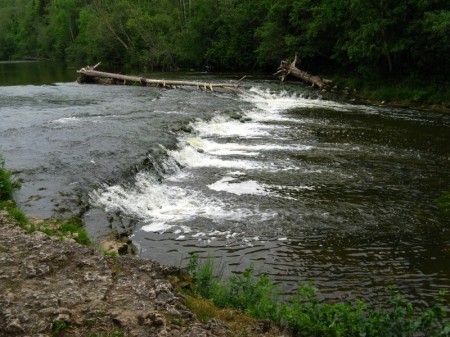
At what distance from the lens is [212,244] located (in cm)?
842

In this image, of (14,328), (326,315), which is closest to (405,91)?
(326,315)

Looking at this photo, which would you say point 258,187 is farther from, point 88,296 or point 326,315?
point 88,296

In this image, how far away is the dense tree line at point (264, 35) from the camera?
25391 millimetres

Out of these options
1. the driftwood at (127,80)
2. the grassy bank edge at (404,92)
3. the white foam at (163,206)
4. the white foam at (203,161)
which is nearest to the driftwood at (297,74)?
the grassy bank edge at (404,92)

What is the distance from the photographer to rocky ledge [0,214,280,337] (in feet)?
14.8

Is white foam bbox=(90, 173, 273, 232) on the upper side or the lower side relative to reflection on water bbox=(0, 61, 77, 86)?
lower

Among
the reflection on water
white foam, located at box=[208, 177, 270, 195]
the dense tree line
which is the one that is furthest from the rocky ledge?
the reflection on water

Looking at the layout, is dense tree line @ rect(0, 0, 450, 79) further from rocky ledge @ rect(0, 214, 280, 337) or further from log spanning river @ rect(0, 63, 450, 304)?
rocky ledge @ rect(0, 214, 280, 337)

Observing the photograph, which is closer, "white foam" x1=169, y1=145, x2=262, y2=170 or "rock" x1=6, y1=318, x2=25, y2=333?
"rock" x1=6, y1=318, x2=25, y2=333

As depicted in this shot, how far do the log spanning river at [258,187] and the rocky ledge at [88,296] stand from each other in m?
1.95

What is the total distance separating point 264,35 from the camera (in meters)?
39.3

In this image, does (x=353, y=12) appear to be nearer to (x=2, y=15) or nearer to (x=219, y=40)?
(x=219, y=40)

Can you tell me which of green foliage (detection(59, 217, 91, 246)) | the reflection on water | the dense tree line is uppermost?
the dense tree line

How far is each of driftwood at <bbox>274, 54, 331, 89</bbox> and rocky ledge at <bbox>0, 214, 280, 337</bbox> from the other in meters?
28.7
